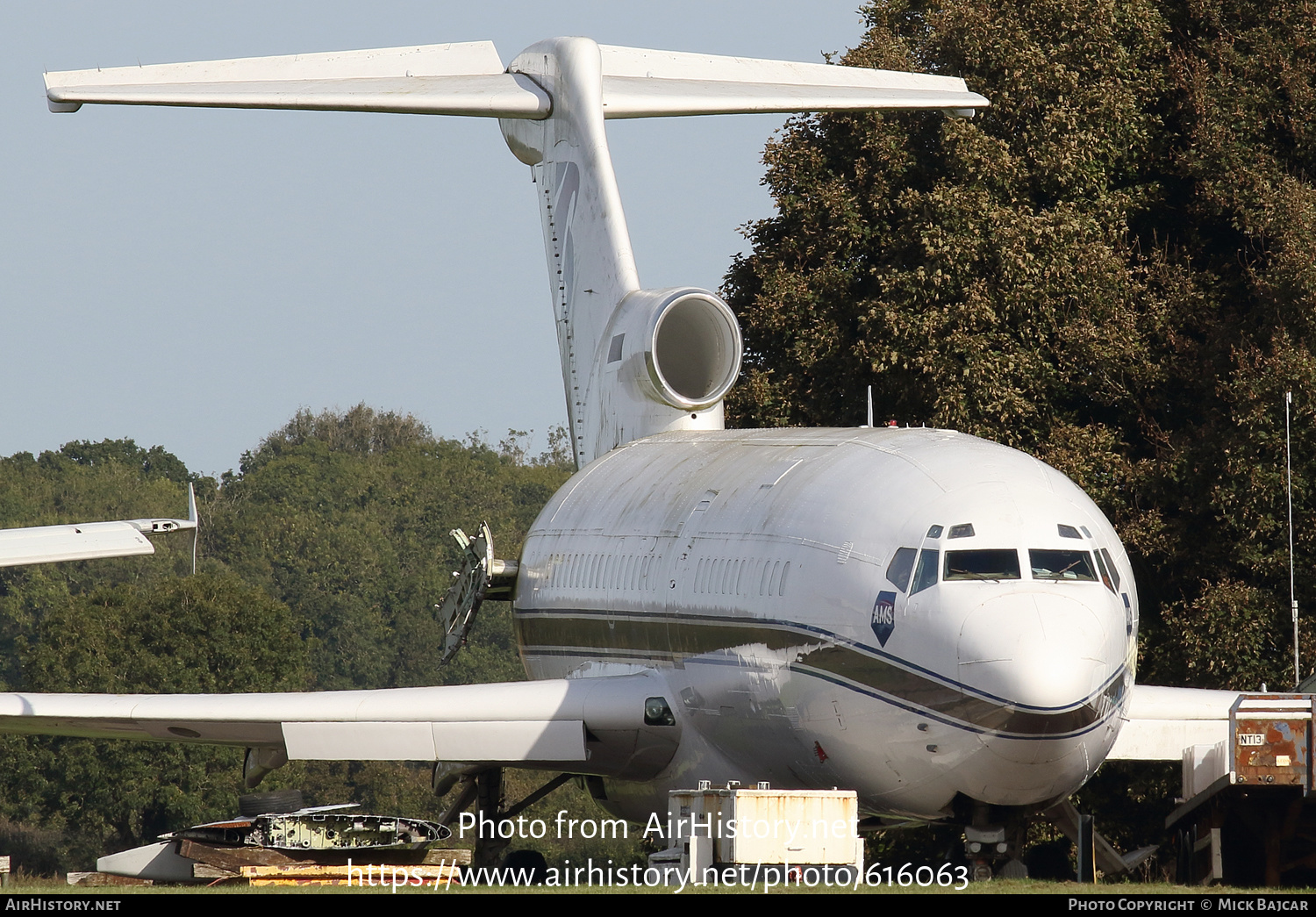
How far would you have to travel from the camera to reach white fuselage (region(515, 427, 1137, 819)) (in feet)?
50.8

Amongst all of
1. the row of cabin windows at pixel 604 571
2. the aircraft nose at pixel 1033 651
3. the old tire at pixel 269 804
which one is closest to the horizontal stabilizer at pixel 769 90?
the row of cabin windows at pixel 604 571

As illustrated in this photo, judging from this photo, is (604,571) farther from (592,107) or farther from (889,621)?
(592,107)

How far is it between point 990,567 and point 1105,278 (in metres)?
18.1

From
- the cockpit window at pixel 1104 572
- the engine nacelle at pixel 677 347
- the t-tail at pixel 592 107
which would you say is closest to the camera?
the cockpit window at pixel 1104 572

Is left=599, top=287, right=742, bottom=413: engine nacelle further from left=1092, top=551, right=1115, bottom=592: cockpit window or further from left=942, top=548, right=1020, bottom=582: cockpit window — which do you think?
left=942, top=548, right=1020, bottom=582: cockpit window

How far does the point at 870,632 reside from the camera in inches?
639

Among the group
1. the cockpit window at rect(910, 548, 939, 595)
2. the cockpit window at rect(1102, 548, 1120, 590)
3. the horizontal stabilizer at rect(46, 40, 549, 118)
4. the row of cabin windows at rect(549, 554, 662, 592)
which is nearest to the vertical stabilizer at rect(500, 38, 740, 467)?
the horizontal stabilizer at rect(46, 40, 549, 118)

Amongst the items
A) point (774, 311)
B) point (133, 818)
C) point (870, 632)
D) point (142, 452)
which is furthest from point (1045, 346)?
point (142, 452)

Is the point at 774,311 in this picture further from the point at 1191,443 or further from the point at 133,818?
the point at 133,818

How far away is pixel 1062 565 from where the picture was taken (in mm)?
16094

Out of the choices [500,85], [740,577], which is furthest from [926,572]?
[500,85]

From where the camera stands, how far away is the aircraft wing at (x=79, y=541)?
23.4 meters

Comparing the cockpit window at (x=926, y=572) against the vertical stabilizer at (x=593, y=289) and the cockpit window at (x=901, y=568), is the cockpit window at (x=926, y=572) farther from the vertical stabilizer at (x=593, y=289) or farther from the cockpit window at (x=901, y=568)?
the vertical stabilizer at (x=593, y=289)

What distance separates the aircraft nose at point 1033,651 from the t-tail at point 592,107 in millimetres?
10612
